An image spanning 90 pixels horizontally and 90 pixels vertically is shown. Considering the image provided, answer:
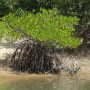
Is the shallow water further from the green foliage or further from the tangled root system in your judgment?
the green foliage

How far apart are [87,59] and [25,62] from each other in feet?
11.5

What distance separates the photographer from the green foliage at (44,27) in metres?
16.9

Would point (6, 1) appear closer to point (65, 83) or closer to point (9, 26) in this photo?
point (9, 26)

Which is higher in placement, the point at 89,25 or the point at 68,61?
the point at 89,25

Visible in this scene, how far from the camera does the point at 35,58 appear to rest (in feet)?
58.0

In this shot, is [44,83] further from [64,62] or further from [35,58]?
[64,62]

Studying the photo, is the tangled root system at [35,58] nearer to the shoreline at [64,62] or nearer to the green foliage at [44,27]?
the shoreline at [64,62]

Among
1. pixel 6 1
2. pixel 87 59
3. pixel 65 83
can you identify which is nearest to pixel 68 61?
pixel 87 59

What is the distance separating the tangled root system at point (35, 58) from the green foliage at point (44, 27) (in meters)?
0.71

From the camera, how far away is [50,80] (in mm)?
16734

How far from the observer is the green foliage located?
16859 mm

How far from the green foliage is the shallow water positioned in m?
1.48

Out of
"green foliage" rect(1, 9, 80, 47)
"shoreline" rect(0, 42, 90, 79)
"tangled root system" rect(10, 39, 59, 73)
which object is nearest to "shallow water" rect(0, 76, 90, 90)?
"shoreline" rect(0, 42, 90, 79)

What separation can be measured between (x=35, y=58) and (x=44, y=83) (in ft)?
5.74
